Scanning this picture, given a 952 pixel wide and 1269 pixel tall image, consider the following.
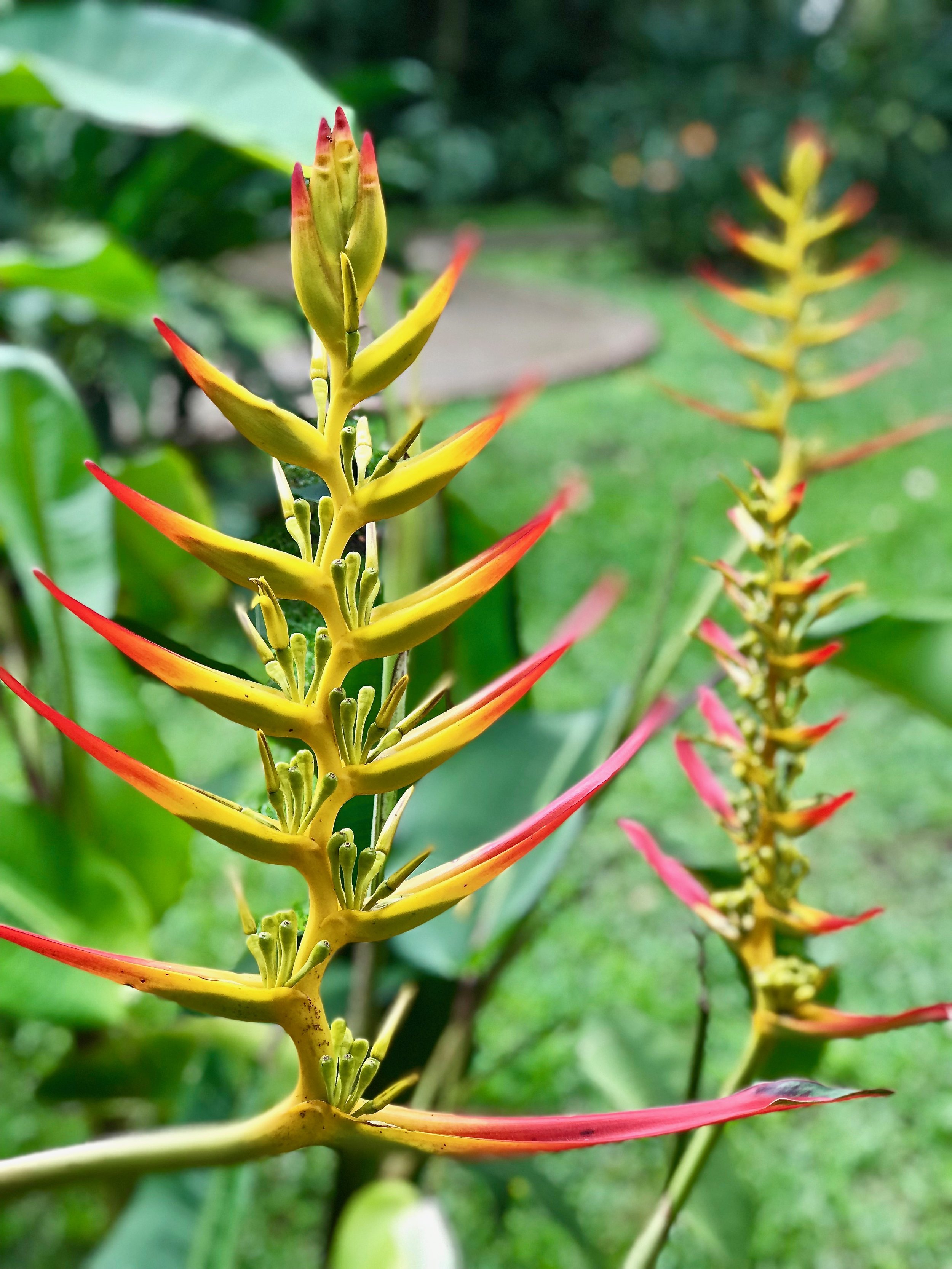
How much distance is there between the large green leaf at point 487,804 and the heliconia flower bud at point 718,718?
0.38 metres

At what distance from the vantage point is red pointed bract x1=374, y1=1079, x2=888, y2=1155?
0.20 metres

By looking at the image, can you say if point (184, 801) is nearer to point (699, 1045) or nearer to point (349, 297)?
point (349, 297)

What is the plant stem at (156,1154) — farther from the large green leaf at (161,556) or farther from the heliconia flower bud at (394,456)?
the large green leaf at (161,556)

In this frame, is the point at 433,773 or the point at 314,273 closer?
the point at 314,273

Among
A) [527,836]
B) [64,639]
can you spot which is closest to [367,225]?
[527,836]

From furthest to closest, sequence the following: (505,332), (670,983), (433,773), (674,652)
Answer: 1. (505,332)
2. (670,983)
3. (433,773)
4. (674,652)

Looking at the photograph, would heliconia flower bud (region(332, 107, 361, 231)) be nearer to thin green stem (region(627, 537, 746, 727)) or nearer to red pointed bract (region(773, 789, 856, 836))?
red pointed bract (region(773, 789, 856, 836))

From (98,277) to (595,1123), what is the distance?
0.85m

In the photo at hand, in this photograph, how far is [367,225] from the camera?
0.21 meters

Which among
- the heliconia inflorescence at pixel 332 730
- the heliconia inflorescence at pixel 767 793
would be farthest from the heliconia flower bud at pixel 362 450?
the heliconia inflorescence at pixel 767 793

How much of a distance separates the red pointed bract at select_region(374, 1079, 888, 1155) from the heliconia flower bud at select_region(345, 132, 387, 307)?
0.15 metres

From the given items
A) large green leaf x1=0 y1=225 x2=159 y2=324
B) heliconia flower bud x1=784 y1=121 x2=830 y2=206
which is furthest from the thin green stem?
large green leaf x1=0 y1=225 x2=159 y2=324

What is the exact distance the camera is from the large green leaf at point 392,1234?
517 millimetres

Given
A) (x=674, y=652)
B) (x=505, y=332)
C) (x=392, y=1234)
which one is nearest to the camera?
(x=392, y=1234)
